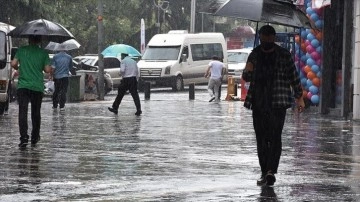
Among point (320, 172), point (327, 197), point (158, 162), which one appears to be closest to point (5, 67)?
point (158, 162)

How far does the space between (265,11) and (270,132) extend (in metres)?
4.31

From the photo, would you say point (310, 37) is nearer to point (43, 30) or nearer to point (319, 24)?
point (319, 24)

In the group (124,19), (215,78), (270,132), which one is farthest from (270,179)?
(124,19)

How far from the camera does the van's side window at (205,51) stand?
1969 inches

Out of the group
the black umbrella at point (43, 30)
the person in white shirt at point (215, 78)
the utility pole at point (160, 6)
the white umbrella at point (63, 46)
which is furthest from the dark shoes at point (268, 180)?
the utility pole at point (160, 6)

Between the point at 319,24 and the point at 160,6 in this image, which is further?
the point at 160,6

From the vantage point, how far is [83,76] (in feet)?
125

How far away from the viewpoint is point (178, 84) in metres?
49.2

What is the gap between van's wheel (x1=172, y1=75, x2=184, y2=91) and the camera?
48.9m

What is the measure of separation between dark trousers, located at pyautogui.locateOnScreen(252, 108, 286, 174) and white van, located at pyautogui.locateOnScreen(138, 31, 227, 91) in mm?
35403

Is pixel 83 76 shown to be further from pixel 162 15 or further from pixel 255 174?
pixel 162 15

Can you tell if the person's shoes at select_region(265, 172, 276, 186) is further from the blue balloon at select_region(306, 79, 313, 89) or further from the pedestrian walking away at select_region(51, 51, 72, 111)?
the pedestrian walking away at select_region(51, 51, 72, 111)

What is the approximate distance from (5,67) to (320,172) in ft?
44.2

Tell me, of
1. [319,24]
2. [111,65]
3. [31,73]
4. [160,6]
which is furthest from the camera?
[160,6]
